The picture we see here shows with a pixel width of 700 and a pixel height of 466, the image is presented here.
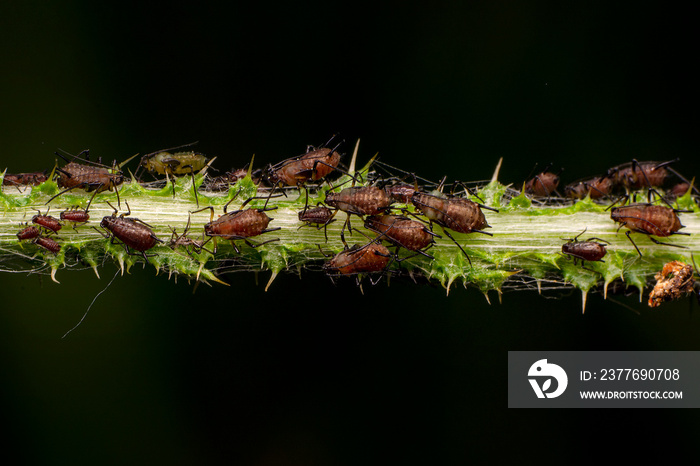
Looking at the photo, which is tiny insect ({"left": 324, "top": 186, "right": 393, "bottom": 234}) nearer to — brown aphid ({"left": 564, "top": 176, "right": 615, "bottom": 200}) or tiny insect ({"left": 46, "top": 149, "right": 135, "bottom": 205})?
tiny insect ({"left": 46, "top": 149, "right": 135, "bottom": 205})

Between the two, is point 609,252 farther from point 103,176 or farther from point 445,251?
point 103,176

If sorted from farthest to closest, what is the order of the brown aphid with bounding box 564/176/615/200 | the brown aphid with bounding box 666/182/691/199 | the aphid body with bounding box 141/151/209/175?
the brown aphid with bounding box 666/182/691/199
the brown aphid with bounding box 564/176/615/200
the aphid body with bounding box 141/151/209/175

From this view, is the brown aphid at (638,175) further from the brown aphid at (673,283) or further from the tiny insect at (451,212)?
the tiny insect at (451,212)

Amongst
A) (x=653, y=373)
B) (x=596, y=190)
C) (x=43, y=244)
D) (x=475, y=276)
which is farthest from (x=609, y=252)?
(x=43, y=244)

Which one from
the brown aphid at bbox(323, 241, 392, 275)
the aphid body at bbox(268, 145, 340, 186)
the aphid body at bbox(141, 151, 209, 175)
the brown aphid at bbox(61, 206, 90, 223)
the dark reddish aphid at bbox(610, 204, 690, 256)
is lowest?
the brown aphid at bbox(323, 241, 392, 275)

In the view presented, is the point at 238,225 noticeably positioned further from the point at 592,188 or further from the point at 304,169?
the point at 592,188

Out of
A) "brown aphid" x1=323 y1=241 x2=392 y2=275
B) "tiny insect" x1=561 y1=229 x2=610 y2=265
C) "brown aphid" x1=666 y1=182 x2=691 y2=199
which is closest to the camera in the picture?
"brown aphid" x1=323 y1=241 x2=392 y2=275

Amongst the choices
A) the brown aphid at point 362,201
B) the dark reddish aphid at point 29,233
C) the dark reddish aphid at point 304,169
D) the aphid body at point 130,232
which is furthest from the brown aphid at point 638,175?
the dark reddish aphid at point 29,233

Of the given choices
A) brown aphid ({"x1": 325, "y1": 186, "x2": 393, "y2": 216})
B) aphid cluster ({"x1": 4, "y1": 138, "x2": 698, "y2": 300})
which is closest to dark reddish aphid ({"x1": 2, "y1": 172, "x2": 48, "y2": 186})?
aphid cluster ({"x1": 4, "y1": 138, "x2": 698, "y2": 300})
